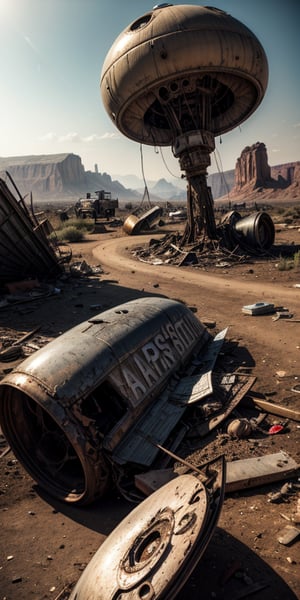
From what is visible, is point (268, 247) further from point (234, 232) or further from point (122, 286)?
point (122, 286)

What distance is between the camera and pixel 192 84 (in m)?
18.9

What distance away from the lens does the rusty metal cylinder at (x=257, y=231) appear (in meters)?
20.5

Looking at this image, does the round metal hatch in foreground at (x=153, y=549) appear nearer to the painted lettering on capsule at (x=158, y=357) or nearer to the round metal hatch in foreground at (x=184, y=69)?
the painted lettering on capsule at (x=158, y=357)

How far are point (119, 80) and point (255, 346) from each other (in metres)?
16.5

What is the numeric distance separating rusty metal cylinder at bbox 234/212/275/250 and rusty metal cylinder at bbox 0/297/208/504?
15154mm

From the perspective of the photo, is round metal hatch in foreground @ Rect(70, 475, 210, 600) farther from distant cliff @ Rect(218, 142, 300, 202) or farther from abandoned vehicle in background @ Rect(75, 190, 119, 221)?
distant cliff @ Rect(218, 142, 300, 202)

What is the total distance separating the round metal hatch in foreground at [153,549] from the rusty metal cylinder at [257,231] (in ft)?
60.3

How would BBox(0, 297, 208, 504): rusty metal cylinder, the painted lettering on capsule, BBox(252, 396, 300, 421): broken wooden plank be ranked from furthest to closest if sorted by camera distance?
BBox(252, 396, 300, 421): broken wooden plank
the painted lettering on capsule
BBox(0, 297, 208, 504): rusty metal cylinder

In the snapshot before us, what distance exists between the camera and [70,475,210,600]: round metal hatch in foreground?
297 cm

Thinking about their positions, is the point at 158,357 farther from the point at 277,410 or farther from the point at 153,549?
the point at 153,549

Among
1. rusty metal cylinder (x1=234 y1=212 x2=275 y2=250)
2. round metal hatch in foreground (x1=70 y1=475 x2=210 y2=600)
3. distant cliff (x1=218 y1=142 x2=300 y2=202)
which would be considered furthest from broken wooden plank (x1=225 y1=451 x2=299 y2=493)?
distant cliff (x1=218 y1=142 x2=300 y2=202)

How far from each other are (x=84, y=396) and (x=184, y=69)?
1800 cm

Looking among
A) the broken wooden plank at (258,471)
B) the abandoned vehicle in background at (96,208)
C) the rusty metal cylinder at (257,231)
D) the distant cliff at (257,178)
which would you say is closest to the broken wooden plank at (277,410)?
the broken wooden plank at (258,471)

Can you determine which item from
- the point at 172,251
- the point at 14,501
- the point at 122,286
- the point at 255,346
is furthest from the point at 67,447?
the point at 172,251
